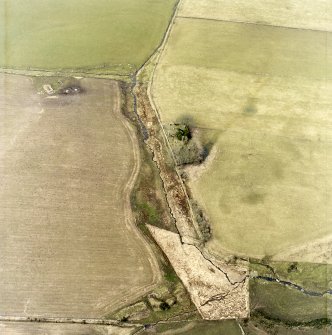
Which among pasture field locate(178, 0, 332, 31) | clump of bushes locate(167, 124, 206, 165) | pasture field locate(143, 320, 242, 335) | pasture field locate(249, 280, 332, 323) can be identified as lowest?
pasture field locate(143, 320, 242, 335)

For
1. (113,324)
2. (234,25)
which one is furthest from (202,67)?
(113,324)

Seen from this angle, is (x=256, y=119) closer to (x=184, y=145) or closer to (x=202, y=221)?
(x=184, y=145)

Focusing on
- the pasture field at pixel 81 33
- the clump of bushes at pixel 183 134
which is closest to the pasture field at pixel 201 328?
the clump of bushes at pixel 183 134

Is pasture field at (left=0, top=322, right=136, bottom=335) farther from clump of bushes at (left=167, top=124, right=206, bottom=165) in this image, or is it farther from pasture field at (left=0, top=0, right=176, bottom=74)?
pasture field at (left=0, top=0, right=176, bottom=74)

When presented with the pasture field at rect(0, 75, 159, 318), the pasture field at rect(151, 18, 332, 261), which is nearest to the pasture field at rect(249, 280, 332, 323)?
the pasture field at rect(151, 18, 332, 261)

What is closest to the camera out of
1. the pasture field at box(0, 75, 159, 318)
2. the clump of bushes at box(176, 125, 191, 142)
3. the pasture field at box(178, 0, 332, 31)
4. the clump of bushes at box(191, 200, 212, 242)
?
the pasture field at box(0, 75, 159, 318)

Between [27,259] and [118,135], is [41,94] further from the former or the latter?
[27,259]

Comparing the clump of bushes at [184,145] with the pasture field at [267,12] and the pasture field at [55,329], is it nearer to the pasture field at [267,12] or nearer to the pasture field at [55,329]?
the pasture field at [55,329]
